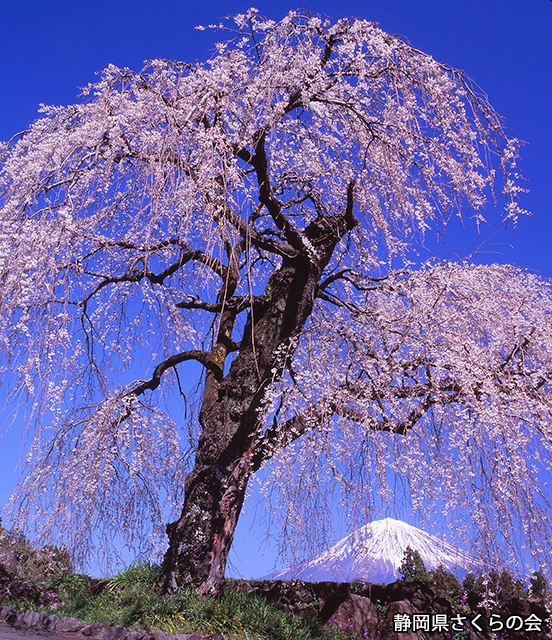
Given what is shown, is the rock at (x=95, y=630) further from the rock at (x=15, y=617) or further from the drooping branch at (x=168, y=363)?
the drooping branch at (x=168, y=363)

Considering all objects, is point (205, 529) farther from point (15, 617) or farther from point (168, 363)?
point (15, 617)

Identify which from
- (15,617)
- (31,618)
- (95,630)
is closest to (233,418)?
(95,630)

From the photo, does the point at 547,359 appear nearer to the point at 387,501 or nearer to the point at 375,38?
the point at 387,501

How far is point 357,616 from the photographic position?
6578 mm

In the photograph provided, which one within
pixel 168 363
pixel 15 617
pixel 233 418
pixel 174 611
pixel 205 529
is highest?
pixel 168 363

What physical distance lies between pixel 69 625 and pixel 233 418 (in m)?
2.65

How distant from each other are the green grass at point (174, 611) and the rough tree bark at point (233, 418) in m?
0.26

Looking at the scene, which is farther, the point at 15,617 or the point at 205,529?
the point at 15,617

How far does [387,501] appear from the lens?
4.54 m

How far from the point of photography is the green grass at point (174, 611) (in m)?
4.74

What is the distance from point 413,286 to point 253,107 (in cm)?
316

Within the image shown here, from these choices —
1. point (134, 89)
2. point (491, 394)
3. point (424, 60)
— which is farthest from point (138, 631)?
point (424, 60)

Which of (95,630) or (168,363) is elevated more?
(168,363)

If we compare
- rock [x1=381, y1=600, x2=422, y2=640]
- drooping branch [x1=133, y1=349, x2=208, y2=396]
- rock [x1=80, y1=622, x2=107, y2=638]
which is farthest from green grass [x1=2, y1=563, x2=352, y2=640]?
drooping branch [x1=133, y1=349, x2=208, y2=396]
